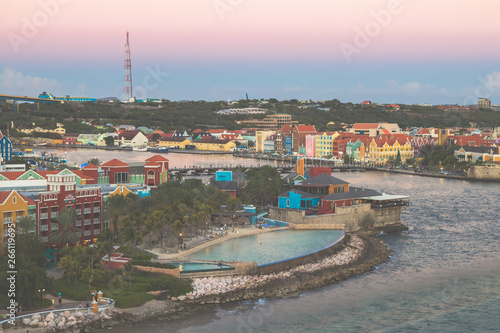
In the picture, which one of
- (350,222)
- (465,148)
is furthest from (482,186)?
(350,222)

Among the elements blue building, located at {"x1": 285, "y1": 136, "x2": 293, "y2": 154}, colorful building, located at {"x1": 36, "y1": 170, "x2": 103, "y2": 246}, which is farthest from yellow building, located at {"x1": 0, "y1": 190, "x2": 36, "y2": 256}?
blue building, located at {"x1": 285, "y1": 136, "x2": 293, "y2": 154}

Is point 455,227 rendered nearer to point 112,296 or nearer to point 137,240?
point 137,240

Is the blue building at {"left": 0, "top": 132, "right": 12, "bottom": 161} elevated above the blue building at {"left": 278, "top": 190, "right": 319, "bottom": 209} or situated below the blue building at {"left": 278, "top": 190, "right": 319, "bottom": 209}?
above

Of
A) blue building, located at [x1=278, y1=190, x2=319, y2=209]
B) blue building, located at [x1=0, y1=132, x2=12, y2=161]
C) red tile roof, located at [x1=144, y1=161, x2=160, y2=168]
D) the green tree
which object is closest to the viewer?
blue building, located at [x1=278, y1=190, x2=319, y2=209]

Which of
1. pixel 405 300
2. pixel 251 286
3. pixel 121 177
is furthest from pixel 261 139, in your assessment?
pixel 405 300

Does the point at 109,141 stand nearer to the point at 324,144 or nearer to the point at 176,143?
the point at 176,143

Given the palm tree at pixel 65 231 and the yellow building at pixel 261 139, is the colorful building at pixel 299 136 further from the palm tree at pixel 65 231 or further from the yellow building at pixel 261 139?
the palm tree at pixel 65 231

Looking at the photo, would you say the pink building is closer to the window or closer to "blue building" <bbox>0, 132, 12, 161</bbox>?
"blue building" <bbox>0, 132, 12, 161</bbox>
